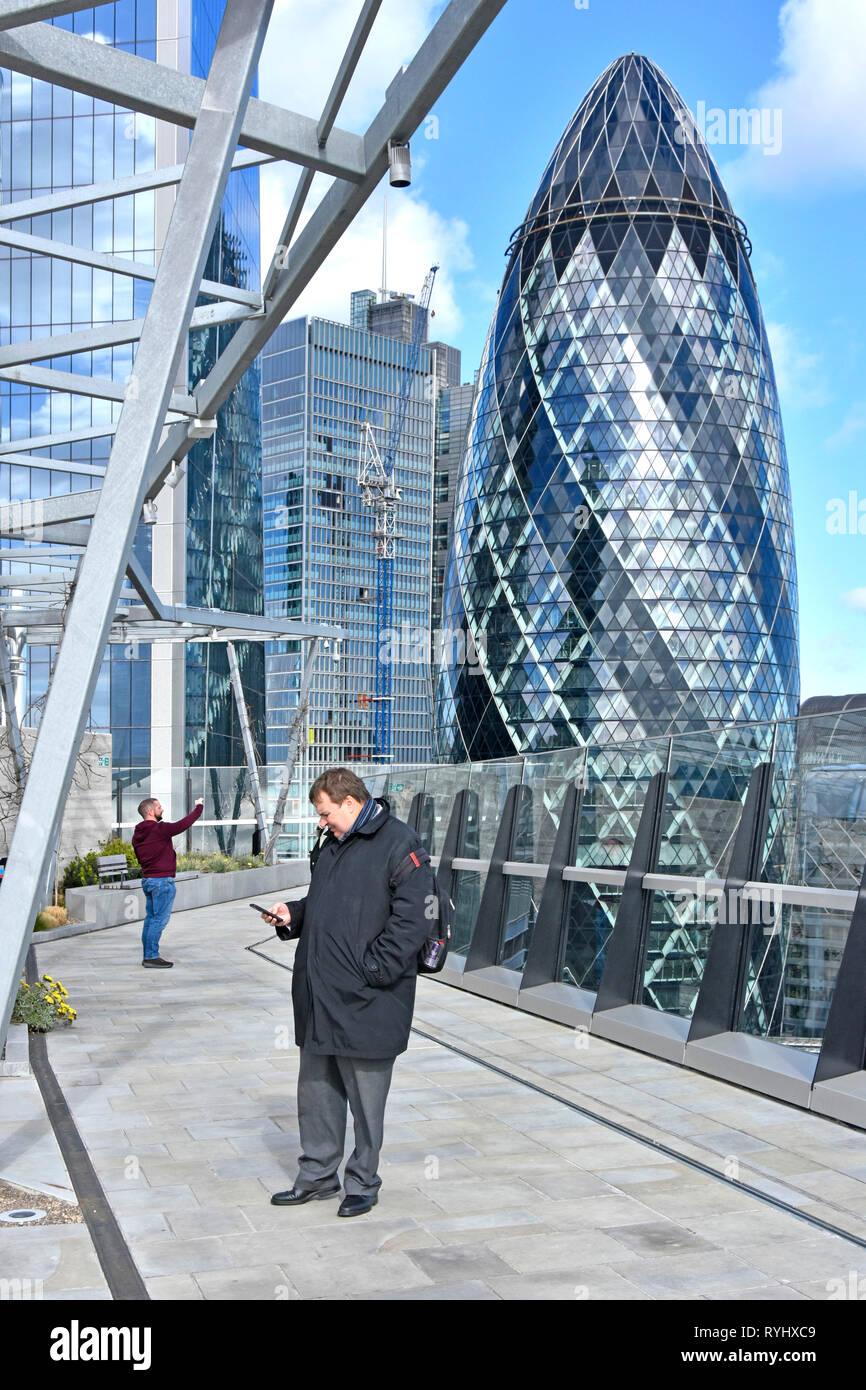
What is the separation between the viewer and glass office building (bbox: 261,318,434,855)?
18650 centimetres

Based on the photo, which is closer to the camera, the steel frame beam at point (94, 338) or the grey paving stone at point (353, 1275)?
the grey paving stone at point (353, 1275)

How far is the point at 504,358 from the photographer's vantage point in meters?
81.0

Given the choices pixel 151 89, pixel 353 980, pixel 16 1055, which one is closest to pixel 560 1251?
pixel 353 980

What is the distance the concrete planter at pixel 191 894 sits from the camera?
20.0 m

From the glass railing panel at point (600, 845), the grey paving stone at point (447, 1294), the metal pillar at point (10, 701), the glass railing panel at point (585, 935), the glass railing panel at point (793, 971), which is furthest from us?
the metal pillar at point (10, 701)

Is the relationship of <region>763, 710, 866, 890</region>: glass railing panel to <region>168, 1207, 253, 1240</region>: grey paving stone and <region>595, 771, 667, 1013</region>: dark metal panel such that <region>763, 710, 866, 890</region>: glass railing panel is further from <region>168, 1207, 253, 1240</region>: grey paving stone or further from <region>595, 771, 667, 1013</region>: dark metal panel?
<region>168, 1207, 253, 1240</region>: grey paving stone

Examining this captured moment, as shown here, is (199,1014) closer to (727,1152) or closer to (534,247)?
(727,1152)

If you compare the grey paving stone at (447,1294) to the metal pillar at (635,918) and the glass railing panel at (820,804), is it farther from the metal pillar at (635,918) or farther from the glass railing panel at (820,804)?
the metal pillar at (635,918)

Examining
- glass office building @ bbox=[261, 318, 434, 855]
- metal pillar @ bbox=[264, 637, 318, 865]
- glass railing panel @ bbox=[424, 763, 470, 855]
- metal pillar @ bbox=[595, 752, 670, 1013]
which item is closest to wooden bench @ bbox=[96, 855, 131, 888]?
glass railing panel @ bbox=[424, 763, 470, 855]

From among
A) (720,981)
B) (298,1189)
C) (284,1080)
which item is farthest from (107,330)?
(298,1189)

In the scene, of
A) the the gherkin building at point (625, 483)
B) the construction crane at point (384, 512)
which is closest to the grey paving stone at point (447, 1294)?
the the gherkin building at point (625, 483)

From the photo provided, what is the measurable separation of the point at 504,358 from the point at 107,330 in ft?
233

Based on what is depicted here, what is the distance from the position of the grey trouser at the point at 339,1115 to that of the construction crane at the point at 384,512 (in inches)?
6603

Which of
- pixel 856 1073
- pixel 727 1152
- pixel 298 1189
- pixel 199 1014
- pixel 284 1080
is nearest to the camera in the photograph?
pixel 298 1189
